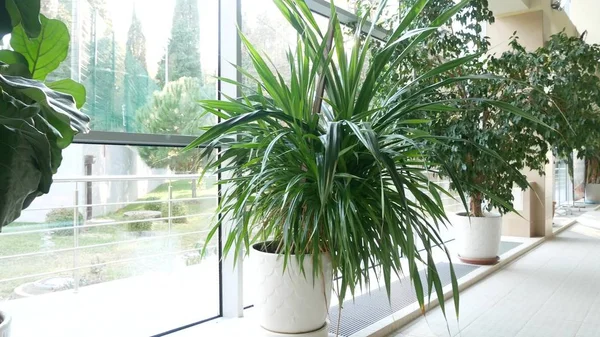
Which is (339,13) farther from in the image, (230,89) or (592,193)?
(592,193)

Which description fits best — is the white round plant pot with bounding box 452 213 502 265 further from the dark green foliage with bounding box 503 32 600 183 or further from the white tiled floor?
the dark green foliage with bounding box 503 32 600 183

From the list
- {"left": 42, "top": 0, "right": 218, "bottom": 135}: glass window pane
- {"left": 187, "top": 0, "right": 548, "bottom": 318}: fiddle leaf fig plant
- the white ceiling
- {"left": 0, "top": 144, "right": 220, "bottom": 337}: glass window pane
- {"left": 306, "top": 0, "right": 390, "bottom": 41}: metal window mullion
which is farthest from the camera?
the white ceiling

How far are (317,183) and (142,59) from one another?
1.09m

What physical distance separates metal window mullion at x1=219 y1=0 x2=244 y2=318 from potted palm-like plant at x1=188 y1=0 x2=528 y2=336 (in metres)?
0.51

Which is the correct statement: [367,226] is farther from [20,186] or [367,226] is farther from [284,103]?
[20,186]

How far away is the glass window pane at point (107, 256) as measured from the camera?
7.62 feet

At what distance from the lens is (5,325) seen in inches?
33.3

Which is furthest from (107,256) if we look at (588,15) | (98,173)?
(588,15)

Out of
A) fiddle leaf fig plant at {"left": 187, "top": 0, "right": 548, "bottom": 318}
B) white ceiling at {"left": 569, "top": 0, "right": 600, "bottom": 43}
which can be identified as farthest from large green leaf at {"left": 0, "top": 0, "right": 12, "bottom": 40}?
white ceiling at {"left": 569, "top": 0, "right": 600, "bottom": 43}

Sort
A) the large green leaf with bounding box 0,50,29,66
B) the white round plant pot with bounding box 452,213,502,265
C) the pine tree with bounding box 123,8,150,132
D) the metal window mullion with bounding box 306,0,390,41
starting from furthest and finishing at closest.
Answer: the white round plant pot with bounding box 452,213,502,265 → the metal window mullion with bounding box 306,0,390,41 → the pine tree with bounding box 123,8,150,132 → the large green leaf with bounding box 0,50,29,66

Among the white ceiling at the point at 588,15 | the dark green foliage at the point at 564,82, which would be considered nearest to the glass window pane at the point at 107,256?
the dark green foliage at the point at 564,82

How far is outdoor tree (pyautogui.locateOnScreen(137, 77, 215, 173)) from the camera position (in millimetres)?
2072

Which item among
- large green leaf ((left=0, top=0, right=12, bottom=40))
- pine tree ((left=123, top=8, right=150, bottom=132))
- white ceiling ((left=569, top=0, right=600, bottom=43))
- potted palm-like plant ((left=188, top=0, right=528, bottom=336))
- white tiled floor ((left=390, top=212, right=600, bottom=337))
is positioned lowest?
white tiled floor ((left=390, top=212, right=600, bottom=337))

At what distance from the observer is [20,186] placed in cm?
78
